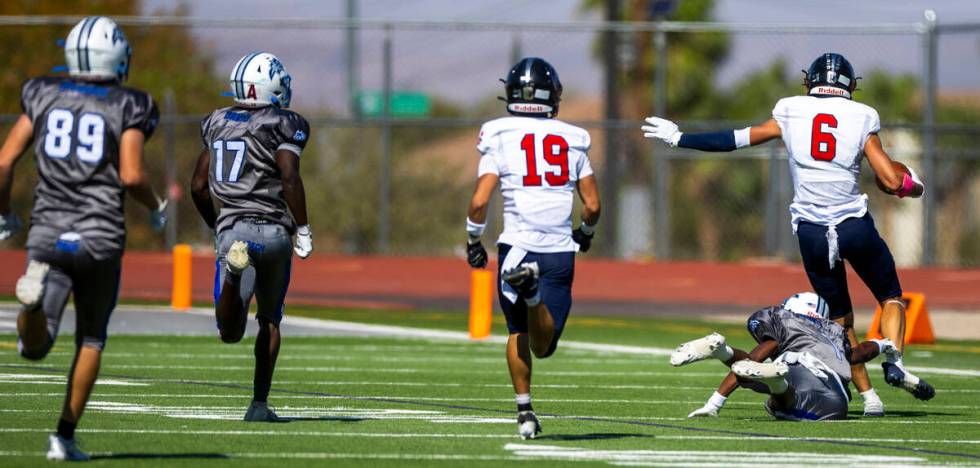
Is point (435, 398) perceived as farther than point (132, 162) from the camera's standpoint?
Yes

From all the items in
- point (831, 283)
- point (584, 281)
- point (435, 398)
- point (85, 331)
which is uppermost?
point (85, 331)

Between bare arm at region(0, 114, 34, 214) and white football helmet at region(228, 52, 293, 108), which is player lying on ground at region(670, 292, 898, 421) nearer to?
white football helmet at region(228, 52, 293, 108)

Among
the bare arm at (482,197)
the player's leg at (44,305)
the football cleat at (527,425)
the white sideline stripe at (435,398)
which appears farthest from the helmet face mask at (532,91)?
the white sideline stripe at (435,398)

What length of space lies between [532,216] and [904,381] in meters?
3.01

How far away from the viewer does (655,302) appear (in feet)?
82.6

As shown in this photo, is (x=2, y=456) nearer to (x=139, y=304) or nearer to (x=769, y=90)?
(x=139, y=304)

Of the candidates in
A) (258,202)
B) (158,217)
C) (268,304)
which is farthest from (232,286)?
(158,217)

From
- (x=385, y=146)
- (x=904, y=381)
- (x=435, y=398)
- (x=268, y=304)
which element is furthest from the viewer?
(x=385, y=146)

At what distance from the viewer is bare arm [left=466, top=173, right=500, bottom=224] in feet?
30.2

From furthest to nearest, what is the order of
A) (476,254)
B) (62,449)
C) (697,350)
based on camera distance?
(697,350) → (476,254) → (62,449)

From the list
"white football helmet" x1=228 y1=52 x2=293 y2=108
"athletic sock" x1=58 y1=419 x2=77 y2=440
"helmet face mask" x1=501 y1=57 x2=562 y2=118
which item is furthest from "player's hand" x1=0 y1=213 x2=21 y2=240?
"helmet face mask" x1=501 y1=57 x2=562 y2=118

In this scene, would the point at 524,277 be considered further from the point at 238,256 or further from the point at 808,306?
the point at 808,306

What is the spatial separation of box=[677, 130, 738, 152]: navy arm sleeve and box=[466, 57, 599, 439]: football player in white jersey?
1807mm

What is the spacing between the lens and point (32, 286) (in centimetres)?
789
